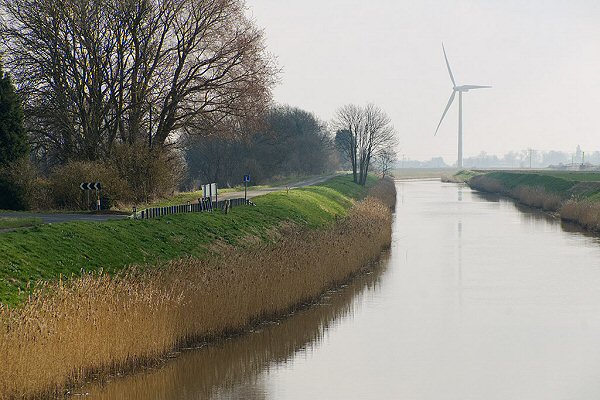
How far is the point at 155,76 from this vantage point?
5006 cm

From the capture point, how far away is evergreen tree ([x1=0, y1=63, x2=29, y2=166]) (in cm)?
4125

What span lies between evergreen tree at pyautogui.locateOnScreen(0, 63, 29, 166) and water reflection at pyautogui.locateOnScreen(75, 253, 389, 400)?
20799 mm

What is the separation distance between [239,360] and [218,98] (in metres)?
31.7

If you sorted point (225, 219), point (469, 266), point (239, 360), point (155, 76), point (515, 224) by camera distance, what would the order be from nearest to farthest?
point (239, 360) < point (225, 219) < point (469, 266) < point (155, 76) < point (515, 224)

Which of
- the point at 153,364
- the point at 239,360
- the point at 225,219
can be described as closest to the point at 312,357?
the point at 239,360

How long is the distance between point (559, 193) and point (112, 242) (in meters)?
62.9

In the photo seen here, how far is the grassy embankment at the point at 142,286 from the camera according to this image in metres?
15.8

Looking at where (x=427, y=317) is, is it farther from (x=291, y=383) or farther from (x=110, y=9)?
(x=110, y=9)

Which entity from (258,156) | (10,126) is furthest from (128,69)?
(258,156)

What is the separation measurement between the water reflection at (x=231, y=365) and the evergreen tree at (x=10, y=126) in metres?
20.8

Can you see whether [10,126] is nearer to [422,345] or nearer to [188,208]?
[188,208]

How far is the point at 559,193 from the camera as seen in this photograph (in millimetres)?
81188

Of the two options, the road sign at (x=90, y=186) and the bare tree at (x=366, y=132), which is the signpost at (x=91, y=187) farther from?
the bare tree at (x=366, y=132)

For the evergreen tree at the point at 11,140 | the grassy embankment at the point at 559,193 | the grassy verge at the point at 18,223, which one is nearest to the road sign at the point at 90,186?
the evergreen tree at the point at 11,140
